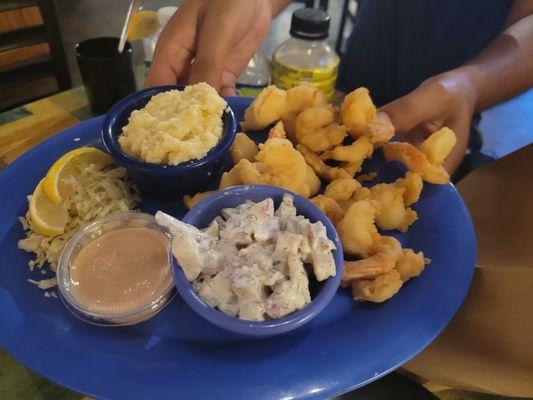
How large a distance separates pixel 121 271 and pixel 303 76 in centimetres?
112

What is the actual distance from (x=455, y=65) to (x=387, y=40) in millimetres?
346

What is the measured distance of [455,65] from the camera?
2109 millimetres

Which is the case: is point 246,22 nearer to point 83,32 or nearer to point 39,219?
point 39,219

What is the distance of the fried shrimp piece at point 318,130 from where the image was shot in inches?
55.6

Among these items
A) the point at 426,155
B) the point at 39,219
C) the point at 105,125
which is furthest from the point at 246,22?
the point at 39,219

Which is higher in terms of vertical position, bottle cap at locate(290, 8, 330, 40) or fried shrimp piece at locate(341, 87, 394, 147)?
bottle cap at locate(290, 8, 330, 40)

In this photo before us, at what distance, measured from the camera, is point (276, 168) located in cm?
128

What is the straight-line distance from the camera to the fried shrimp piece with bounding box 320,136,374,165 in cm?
139

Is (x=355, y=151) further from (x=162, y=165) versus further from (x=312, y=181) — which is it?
(x=162, y=165)

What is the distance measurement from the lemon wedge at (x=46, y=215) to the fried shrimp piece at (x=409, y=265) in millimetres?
910

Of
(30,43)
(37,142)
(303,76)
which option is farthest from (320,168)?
(30,43)

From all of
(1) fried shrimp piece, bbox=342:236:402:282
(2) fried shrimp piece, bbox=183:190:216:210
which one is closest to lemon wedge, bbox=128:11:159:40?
(2) fried shrimp piece, bbox=183:190:216:210

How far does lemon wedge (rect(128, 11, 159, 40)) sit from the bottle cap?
0.73m

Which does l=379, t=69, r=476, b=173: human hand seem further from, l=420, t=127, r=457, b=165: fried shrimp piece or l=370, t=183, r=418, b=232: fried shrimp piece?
l=370, t=183, r=418, b=232: fried shrimp piece
